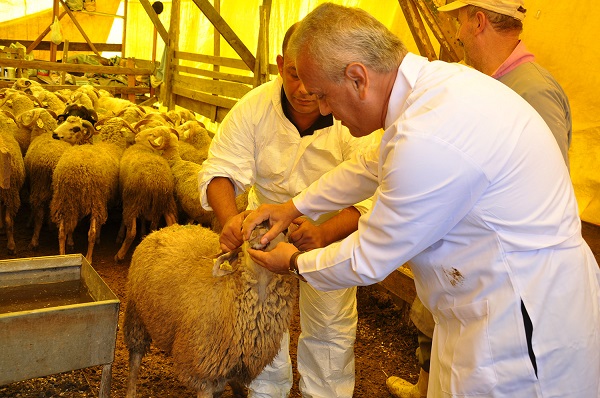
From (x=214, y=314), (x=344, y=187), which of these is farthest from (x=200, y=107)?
(x=344, y=187)

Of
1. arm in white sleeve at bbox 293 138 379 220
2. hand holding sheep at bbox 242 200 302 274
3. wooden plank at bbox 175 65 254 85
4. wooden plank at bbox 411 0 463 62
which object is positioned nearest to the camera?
arm in white sleeve at bbox 293 138 379 220

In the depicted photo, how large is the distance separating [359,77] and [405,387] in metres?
2.88

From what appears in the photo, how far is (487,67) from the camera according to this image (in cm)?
291

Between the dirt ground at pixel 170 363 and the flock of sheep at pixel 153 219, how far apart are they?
0.86ft

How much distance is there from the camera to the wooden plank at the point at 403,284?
4688mm

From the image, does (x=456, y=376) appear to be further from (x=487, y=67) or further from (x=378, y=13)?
(x=378, y=13)

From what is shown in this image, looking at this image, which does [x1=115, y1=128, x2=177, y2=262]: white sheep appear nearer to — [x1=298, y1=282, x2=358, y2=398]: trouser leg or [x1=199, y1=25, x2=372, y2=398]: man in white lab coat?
[x1=199, y1=25, x2=372, y2=398]: man in white lab coat

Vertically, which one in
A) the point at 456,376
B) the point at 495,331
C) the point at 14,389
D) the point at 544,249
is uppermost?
the point at 544,249

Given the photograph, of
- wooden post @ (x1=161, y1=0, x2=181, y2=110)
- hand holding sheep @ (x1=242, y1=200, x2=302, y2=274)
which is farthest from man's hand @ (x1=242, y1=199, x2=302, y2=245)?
wooden post @ (x1=161, y1=0, x2=181, y2=110)

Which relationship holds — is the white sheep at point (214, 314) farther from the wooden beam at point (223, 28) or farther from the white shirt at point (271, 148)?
the wooden beam at point (223, 28)

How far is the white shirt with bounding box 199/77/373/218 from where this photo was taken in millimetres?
3166

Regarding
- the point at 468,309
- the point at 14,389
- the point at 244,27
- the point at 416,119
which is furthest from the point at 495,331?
the point at 244,27

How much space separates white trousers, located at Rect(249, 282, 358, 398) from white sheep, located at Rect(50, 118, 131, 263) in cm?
329

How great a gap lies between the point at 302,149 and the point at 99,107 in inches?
327
